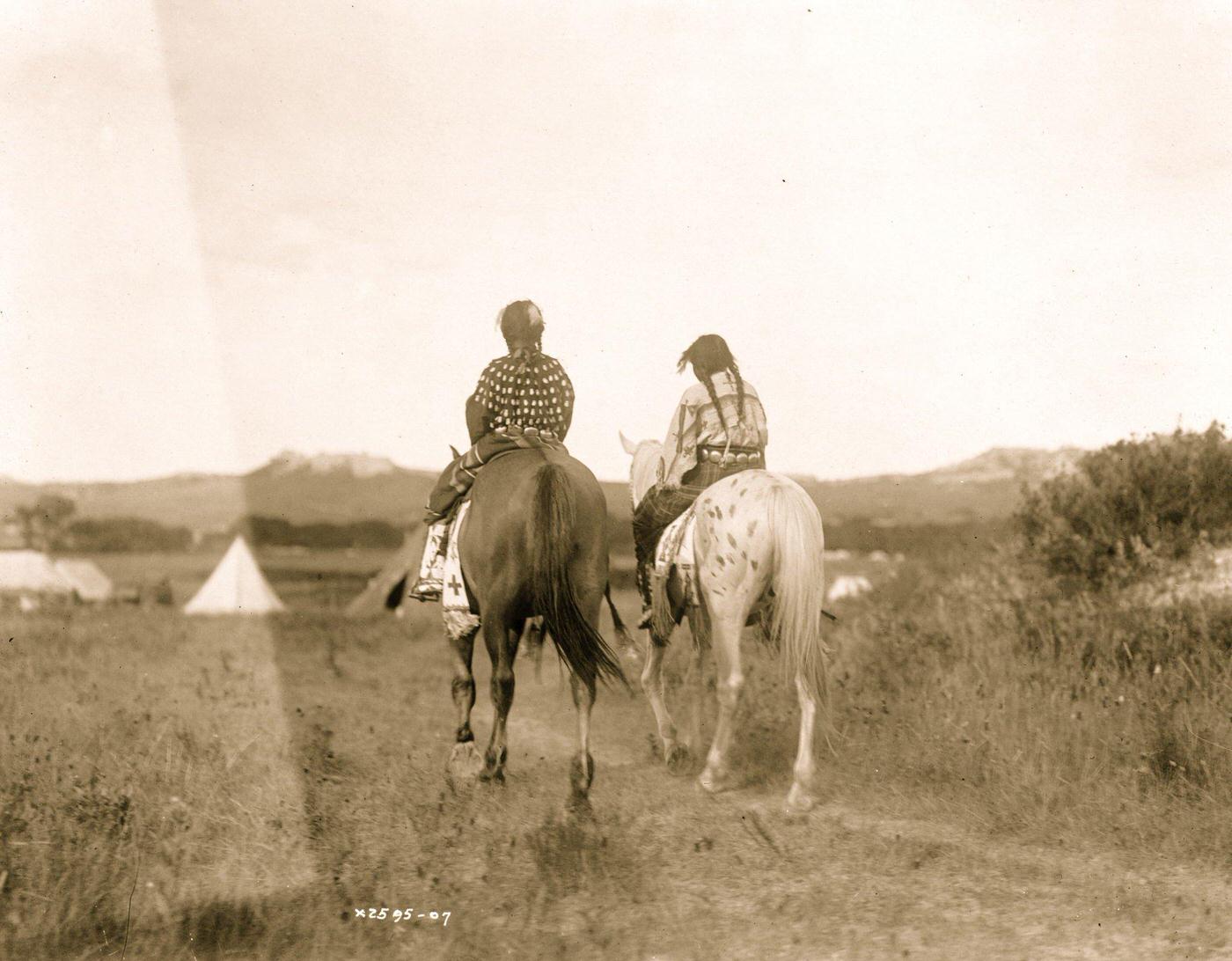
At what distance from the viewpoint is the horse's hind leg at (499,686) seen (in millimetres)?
7113

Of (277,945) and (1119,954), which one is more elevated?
(277,945)

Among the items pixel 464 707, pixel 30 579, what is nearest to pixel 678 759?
pixel 464 707

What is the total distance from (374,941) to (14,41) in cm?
704

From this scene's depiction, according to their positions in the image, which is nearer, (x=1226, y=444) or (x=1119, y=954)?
(x=1119, y=954)

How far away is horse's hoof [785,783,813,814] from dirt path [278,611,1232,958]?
8 cm

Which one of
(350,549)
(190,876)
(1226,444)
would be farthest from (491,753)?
(350,549)

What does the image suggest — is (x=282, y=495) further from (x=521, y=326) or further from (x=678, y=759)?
(x=678, y=759)

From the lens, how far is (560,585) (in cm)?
687

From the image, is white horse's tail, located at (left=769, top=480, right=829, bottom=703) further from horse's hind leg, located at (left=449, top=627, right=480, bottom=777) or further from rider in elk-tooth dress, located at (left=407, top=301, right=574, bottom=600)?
horse's hind leg, located at (left=449, top=627, right=480, bottom=777)

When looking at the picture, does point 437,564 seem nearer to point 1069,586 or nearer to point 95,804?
point 95,804

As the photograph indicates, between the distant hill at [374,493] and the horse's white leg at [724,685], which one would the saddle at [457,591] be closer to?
the distant hill at [374,493]

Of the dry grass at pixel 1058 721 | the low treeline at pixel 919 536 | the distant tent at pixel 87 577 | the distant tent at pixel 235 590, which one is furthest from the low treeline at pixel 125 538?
the dry grass at pixel 1058 721

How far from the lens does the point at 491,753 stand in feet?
23.5

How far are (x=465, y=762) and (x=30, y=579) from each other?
1847cm
